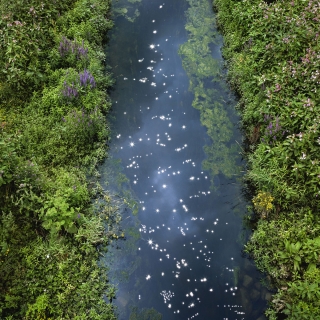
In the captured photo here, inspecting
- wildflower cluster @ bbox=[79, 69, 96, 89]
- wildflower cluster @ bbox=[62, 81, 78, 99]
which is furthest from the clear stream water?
wildflower cluster @ bbox=[62, 81, 78, 99]

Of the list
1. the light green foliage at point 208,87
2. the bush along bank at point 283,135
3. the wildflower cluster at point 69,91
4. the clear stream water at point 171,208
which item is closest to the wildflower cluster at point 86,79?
the wildflower cluster at point 69,91

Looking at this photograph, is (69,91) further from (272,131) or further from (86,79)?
(272,131)

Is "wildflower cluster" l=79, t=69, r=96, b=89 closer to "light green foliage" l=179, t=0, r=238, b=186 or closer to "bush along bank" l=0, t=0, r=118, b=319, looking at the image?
"bush along bank" l=0, t=0, r=118, b=319

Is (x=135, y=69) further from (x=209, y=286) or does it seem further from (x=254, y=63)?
(x=209, y=286)

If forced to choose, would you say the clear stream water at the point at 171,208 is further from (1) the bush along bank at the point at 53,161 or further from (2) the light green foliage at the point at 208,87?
(1) the bush along bank at the point at 53,161

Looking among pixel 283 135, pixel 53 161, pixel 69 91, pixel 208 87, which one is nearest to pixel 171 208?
pixel 53 161
